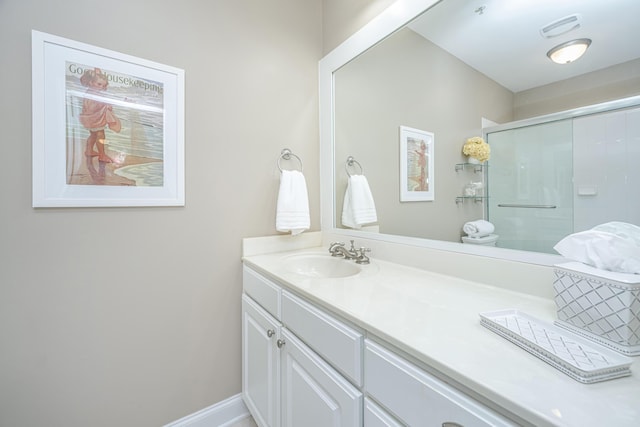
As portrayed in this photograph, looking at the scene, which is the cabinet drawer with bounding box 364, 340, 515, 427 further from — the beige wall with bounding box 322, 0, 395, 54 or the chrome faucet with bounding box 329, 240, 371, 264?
the beige wall with bounding box 322, 0, 395, 54

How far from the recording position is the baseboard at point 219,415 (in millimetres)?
1306

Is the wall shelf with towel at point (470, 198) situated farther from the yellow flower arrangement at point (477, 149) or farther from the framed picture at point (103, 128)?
the framed picture at point (103, 128)

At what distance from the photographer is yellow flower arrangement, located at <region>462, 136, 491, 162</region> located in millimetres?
1003

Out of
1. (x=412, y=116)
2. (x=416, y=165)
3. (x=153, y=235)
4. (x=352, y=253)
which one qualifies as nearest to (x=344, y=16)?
(x=412, y=116)

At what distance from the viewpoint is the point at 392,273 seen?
3.76ft

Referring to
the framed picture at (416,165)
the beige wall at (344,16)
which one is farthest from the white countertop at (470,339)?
the beige wall at (344,16)

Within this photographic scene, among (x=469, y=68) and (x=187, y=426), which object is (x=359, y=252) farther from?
(x=187, y=426)

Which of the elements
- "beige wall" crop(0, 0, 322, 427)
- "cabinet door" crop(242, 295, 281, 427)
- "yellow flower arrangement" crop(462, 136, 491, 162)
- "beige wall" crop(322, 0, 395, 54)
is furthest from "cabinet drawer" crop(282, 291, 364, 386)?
"beige wall" crop(322, 0, 395, 54)

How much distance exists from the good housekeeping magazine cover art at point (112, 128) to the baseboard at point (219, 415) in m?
1.16

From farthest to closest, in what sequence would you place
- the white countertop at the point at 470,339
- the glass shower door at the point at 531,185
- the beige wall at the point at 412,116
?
the beige wall at the point at 412,116 → the glass shower door at the point at 531,185 → the white countertop at the point at 470,339

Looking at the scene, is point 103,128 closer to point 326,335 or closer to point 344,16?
point 326,335

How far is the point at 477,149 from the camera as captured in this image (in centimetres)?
103

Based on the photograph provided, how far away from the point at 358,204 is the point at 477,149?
687 mm

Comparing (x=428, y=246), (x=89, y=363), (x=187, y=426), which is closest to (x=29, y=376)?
(x=89, y=363)
